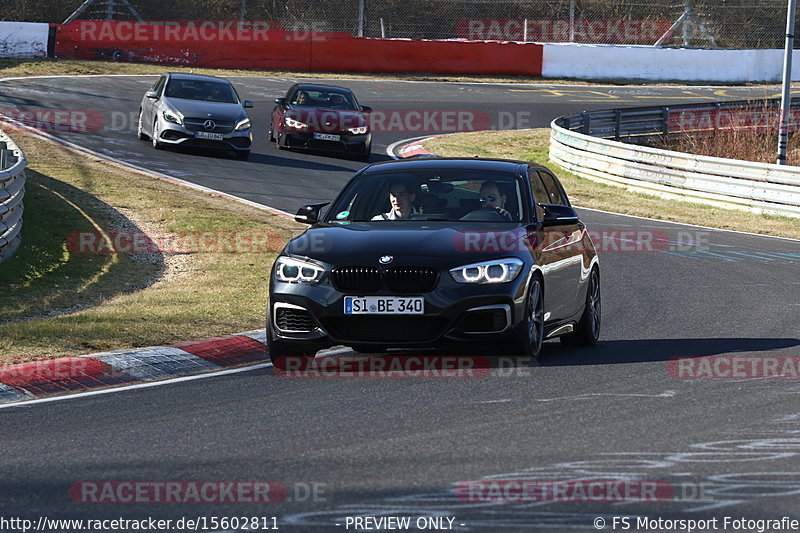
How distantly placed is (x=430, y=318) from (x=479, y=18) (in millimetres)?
47360

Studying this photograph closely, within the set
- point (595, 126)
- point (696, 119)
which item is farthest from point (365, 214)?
point (696, 119)

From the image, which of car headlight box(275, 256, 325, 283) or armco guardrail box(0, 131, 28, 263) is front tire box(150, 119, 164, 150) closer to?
armco guardrail box(0, 131, 28, 263)

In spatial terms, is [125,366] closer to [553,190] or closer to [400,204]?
[400,204]

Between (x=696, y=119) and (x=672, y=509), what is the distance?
33000 mm

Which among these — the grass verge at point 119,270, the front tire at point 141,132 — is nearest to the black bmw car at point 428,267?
the grass verge at point 119,270

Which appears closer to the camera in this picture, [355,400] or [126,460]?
[126,460]

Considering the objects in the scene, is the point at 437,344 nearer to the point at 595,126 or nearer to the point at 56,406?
the point at 56,406

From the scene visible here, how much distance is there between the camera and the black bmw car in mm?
8953

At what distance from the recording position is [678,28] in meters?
52.8

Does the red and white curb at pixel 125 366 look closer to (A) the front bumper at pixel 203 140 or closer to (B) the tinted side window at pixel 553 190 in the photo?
(B) the tinted side window at pixel 553 190

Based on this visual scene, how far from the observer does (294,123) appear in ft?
95.0

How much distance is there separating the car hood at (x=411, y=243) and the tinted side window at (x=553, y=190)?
4.34ft

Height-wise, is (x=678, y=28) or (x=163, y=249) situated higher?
(x=678, y=28)

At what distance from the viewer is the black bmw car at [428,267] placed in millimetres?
8953
